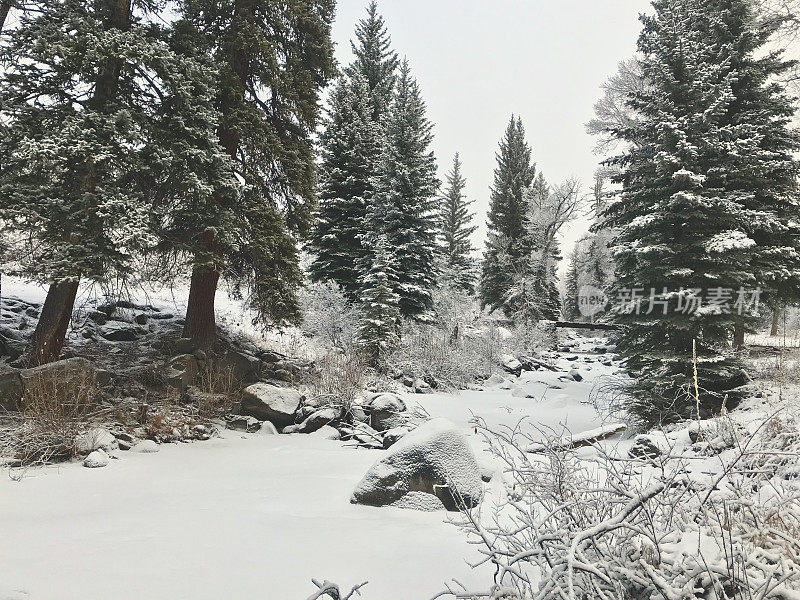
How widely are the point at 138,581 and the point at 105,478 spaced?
251 centimetres

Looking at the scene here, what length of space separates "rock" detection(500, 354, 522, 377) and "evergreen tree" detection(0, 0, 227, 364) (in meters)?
10.9

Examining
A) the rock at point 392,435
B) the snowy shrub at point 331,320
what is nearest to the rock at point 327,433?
the rock at point 392,435

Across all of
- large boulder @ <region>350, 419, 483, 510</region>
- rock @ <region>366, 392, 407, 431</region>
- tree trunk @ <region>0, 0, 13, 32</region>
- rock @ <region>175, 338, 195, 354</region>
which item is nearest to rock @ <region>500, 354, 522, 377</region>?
rock @ <region>366, 392, 407, 431</region>

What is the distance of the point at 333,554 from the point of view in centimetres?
297

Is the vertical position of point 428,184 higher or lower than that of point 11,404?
Result: higher

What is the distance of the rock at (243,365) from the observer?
867 centimetres

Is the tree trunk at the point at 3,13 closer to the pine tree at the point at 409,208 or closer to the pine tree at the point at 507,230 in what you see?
the pine tree at the point at 409,208

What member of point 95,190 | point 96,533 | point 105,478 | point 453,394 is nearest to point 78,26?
point 95,190

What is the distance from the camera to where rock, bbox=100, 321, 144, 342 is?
891cm

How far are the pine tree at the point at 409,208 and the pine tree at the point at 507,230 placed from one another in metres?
11.2

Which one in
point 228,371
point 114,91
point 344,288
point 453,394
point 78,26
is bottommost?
point 453,394

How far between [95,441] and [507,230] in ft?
83.7

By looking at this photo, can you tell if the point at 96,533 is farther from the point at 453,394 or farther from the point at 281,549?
the point at 453,394

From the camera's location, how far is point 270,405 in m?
7.34
